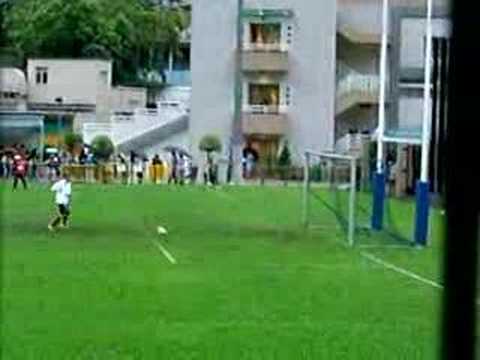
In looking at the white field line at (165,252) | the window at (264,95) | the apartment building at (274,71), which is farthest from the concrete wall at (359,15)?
the white field line at (165,252)

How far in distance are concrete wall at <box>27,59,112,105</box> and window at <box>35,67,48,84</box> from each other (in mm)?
193

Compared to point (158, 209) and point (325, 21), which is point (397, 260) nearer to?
point (158, 209)

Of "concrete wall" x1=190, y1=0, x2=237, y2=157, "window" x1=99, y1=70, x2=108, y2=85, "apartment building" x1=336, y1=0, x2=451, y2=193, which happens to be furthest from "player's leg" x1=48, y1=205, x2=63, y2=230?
"window" x1=99, y1=70, x2=108, y2=85

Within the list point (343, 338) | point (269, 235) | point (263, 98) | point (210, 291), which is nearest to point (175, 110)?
point (263, 98)

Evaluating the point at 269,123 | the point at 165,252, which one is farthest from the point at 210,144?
the point at 165,252

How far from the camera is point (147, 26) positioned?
259 ft

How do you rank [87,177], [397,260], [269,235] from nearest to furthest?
1. [397,260]
2. [269,235]
3. [87,177]

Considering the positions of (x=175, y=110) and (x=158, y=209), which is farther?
(x=175, y=110)

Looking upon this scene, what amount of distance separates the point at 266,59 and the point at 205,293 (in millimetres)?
45710

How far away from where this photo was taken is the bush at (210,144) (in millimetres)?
61938

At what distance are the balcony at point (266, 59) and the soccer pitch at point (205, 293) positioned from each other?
2908 cm

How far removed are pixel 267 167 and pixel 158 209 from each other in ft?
78.1

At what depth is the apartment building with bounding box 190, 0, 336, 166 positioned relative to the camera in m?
63.7

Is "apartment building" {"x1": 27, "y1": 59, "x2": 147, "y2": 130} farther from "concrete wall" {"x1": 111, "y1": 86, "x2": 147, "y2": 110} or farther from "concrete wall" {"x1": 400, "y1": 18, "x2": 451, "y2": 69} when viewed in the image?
"concrete wall" {"x1": 400, "y1": 18, "x2": 451, "y2": 69}
